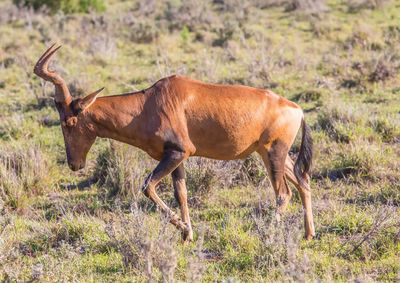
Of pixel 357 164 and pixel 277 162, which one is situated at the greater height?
pixel 277 162

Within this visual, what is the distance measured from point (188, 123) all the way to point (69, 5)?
2165 cm

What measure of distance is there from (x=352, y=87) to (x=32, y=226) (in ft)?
27.2

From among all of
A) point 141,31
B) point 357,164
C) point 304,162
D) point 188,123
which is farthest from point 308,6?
point 188,123

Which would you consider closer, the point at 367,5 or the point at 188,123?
the point at 188,123

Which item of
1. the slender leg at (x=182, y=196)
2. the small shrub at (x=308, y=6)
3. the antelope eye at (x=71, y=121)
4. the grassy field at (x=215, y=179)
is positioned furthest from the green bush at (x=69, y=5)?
the slender leg at (x=182, y=196)

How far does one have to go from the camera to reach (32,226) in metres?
8.02

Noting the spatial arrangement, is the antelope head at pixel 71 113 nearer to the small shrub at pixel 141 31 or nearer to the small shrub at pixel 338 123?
the small shrub at pixel 338 123

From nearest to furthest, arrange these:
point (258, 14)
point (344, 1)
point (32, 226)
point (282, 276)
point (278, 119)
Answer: point (282, 276), point (278, 119), point (32, 226), point (258, 14), point (344, 1)

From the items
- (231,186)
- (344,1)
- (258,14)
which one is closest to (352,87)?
(231,186)

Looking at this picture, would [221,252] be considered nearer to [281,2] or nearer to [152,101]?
[152,101]

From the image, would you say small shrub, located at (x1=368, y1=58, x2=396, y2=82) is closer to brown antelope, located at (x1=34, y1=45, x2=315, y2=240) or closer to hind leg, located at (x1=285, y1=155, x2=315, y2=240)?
hind leg, located at (x1=285, y1=155, x2=315, y2=240)

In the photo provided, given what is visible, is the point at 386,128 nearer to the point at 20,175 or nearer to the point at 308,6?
the point at 20,175

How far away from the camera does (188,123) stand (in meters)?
7.36

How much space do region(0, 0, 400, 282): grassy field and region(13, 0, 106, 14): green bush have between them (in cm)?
692
